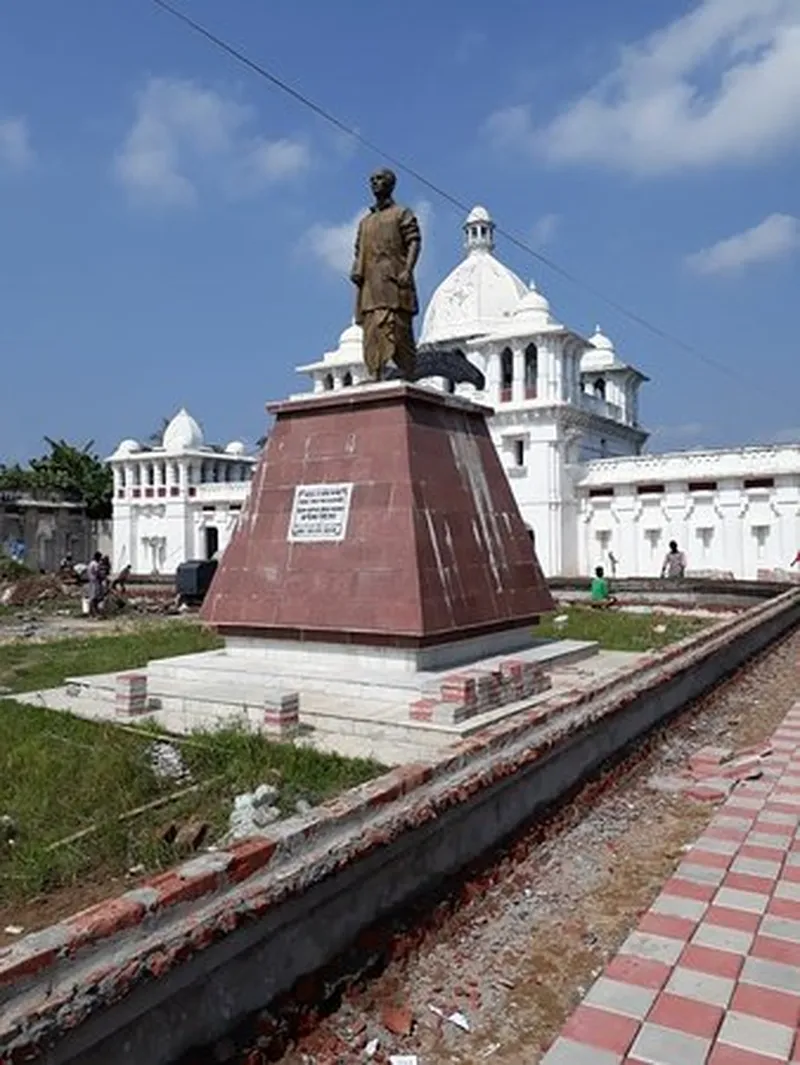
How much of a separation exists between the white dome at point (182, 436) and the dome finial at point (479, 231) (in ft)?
51.5

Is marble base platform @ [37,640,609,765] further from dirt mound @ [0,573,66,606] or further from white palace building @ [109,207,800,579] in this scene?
white palace building @ [109,207,800,579]

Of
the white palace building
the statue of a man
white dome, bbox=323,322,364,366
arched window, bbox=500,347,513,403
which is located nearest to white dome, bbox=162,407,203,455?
the white palace building

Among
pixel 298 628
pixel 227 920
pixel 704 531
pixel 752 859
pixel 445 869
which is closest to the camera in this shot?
pixel 227 920

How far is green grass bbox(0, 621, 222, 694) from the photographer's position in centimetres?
939

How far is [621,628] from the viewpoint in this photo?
44.3 feet

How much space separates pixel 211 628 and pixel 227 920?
5.82 m

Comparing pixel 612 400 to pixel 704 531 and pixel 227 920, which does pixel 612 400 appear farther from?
pixel 227 920

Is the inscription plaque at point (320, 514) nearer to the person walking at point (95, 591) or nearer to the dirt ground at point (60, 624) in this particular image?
the dirt ground at point (60, 624)

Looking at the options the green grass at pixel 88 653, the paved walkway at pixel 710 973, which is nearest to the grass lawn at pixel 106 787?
the paved walkway at pixel 710 973

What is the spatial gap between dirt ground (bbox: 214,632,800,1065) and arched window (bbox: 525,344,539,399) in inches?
1055

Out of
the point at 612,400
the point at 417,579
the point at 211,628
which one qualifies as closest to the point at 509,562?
the point at 417,579

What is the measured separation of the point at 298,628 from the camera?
24.8ft

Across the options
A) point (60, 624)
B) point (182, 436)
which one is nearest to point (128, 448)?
point (182, 436)

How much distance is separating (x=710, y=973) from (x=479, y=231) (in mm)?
37282
